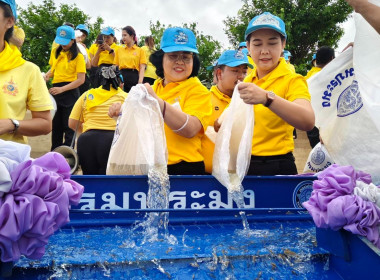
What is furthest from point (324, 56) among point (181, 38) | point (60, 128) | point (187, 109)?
point (60, 128)

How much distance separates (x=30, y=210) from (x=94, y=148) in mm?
2895

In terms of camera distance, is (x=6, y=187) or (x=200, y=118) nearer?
(x=6, y=187)

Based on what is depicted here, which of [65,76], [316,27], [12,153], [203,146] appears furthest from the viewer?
[316,27]

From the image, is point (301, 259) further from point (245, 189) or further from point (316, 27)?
point (316, 27)

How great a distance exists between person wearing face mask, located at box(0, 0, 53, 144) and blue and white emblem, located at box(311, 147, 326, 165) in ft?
6.83

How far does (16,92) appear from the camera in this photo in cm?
233

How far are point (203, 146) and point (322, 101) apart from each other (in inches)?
32.1

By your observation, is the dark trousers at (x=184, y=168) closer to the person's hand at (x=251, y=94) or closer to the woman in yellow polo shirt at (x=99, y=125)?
the person's hand at (x=251, y=94)

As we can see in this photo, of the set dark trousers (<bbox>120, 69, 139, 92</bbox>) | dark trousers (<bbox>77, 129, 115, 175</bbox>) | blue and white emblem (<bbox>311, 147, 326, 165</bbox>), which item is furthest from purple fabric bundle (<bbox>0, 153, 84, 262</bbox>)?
dark trousers (<bbox>120, 69, 139, 92</bbox>)

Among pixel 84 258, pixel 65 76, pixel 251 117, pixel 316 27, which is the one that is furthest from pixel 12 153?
pixel 316 27

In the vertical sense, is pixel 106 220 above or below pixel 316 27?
below

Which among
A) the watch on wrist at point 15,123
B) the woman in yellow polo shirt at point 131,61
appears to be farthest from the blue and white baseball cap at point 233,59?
the woman in yellow polo shirt at point 131,61

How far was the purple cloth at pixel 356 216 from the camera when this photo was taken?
146cm

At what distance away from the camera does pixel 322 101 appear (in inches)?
99.6
